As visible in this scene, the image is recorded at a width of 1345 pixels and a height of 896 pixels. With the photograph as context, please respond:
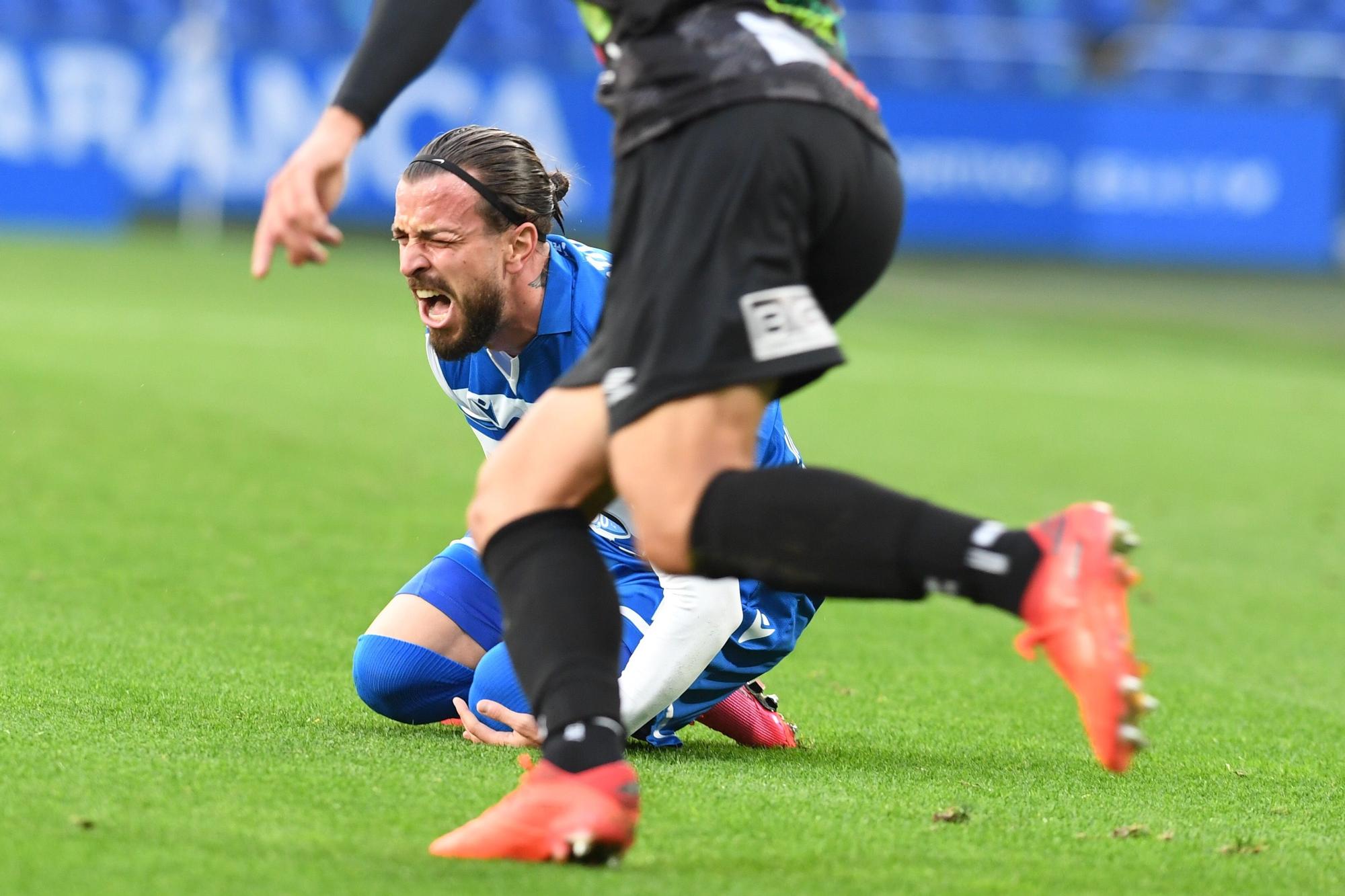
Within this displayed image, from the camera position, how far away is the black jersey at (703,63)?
2.53m

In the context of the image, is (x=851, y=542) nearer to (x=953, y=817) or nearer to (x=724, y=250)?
(x=724, y=250)

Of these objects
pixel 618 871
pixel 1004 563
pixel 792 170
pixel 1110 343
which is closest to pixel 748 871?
pixel 618 871

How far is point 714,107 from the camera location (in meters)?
2.52

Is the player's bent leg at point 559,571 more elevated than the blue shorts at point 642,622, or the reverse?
the player's bent leg at point 559,571

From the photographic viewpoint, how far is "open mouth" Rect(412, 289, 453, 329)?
11.5 feet

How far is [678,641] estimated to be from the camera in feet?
11.1

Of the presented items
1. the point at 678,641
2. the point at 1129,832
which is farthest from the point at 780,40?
the point at 1129,832

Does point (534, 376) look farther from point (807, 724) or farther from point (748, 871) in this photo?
point (748, 871)

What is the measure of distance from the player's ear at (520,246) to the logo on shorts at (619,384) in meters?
1.04

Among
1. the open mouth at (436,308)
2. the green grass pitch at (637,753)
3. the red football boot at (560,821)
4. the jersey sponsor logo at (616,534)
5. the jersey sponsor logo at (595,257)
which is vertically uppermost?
the jersey sponsor logo at (595,257)

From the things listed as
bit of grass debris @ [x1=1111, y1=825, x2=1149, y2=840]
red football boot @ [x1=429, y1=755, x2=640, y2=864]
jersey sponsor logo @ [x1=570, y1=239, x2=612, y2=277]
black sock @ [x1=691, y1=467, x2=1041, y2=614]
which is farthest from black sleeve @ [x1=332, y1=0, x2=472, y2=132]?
bit of grass debris @ [x1=1111, y1=825, x2=1149, y2=840]

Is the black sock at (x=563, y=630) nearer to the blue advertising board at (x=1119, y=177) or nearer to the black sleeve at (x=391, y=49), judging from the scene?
the black sleeve at (x=391, y=49)

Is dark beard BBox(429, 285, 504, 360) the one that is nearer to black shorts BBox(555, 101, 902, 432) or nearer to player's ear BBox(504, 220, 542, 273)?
player's ear BBox(504, 220, 542, 273)

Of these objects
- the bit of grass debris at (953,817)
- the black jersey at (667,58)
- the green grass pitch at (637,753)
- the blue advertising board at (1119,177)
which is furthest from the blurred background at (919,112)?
the black jersey at (667,58)
